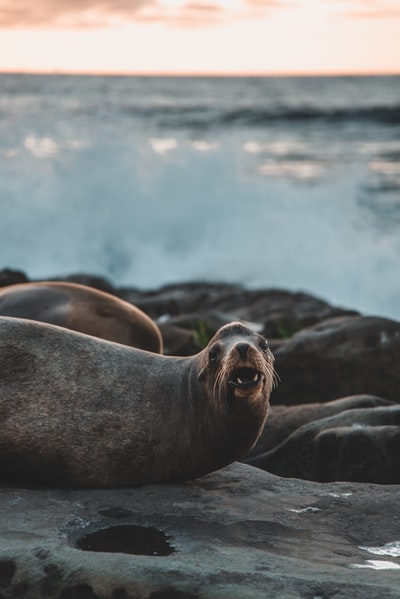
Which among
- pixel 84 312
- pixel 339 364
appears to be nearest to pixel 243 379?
pixel 84 312

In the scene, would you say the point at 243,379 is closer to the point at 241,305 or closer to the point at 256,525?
the point at 256,525

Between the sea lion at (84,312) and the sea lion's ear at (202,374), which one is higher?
the sea lion at (84,312)

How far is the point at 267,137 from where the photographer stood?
38750mm

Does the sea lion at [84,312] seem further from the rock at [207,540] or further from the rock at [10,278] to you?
the rock at [10,278]

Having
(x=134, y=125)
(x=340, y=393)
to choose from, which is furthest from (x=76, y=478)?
(x=134, y=125)

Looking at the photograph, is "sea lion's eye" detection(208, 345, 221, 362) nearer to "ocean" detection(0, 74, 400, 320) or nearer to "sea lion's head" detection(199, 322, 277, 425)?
"sea lion's head" detection(199, 322, 277, 425)

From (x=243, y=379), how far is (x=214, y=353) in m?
0.29

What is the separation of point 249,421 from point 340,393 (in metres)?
4.06

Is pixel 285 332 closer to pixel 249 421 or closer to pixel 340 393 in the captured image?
pixel 340 393

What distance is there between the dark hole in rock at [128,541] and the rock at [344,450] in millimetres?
1748

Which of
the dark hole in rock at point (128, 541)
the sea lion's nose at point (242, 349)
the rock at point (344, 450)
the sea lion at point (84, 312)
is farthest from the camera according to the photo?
the sea lion at point (84, 312)

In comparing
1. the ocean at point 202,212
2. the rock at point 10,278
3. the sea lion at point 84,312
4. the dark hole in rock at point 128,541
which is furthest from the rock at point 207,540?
the ocean at point 202,212

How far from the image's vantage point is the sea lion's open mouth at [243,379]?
15.0ft

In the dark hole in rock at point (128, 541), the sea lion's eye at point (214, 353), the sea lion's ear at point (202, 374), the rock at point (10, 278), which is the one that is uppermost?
the rock at point (10, 278)
